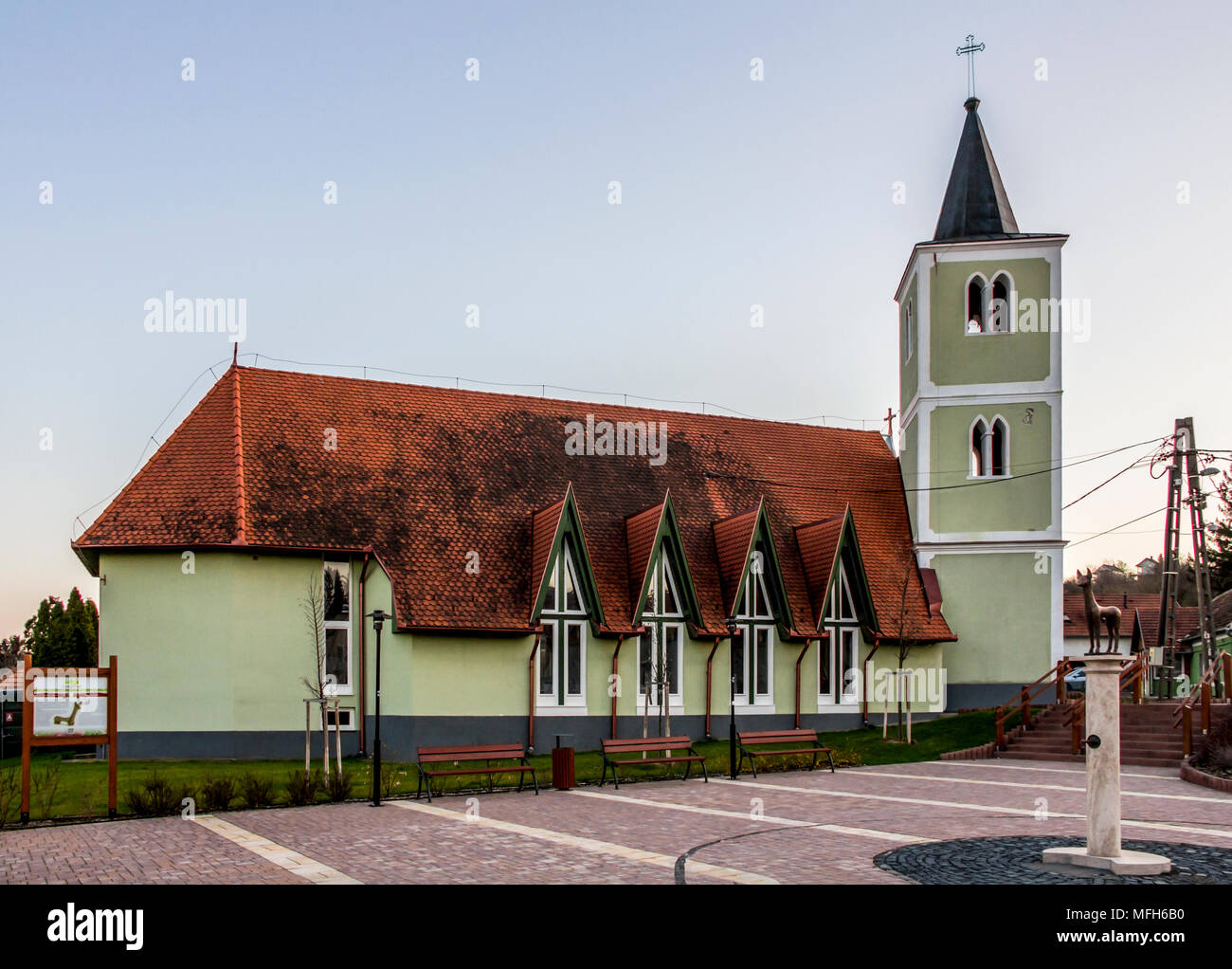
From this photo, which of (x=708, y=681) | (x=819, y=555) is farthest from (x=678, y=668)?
(x=819, y=555)

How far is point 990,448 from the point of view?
120 ft

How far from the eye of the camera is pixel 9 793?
17672 millimetres

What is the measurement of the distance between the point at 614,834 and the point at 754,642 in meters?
17.8

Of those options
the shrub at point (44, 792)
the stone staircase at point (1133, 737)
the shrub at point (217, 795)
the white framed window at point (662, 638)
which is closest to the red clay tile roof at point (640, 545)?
the white framed window at point (662, 638)

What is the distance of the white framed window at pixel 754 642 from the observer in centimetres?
3222

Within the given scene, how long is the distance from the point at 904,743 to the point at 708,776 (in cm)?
765

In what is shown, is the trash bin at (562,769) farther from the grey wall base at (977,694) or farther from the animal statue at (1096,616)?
the grey wall base at (977,694)

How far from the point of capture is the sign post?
1681cm

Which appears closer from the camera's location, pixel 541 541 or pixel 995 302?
pixel 541 541

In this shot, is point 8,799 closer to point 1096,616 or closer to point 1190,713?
point 1096,616

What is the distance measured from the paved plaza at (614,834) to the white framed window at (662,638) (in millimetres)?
9003

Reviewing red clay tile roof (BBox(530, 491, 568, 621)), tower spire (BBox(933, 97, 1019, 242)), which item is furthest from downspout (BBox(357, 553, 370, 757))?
tower spire (BBox(933, 97, 1019, 242))
